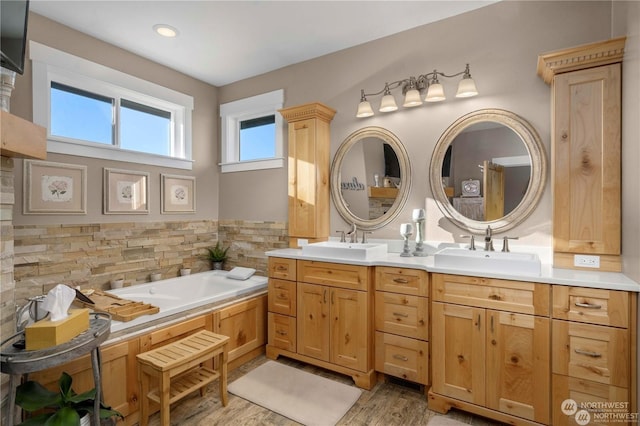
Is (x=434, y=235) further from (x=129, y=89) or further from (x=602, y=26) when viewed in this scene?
(x=129, y=89)

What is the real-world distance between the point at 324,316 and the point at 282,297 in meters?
0.44

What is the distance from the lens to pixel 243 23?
2.71 m

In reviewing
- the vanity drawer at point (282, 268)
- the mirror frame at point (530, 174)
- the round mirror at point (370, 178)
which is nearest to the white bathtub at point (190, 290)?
the vanity drawer at point (282, 268)

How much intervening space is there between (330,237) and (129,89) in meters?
2.43

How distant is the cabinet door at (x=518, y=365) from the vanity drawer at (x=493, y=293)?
54 mm

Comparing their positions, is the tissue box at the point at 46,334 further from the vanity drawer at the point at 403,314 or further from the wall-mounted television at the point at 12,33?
the vanity drawer at the point at 403,314

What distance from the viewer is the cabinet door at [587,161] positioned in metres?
1.92

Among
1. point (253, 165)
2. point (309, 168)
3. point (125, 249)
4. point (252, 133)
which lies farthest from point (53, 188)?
point (309, 168)

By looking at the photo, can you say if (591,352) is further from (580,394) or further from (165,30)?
(165,30)

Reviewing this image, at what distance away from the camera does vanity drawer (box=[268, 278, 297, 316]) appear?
107 inches

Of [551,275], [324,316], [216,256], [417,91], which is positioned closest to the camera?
[551,275]

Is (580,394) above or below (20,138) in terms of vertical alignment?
below

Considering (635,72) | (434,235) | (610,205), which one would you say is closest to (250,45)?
(434,235)

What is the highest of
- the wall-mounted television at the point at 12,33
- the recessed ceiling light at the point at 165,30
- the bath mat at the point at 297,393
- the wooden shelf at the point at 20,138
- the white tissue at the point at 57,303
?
the recessed ceiling light at the point at 165,30
